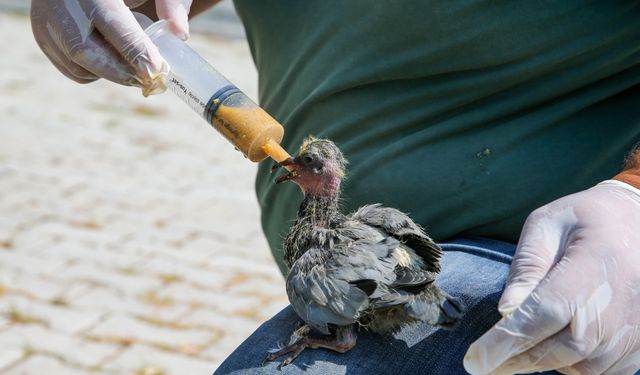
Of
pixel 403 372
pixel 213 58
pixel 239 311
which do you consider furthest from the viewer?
pixel 213 58

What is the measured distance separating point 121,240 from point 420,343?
3851 mm

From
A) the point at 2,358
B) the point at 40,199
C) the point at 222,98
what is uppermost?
the point at 40,199

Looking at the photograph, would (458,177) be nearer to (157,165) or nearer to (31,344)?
(31,344)

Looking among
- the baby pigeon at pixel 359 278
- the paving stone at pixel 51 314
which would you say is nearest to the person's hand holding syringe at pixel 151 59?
the baby pigeon at pixel 359 278

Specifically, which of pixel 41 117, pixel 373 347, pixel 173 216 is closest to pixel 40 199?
pixel 173 216

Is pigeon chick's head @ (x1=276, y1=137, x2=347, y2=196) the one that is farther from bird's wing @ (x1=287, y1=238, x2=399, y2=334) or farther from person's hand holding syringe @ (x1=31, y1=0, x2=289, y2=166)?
bird's wing @ (x1=287, y1=238, x2=399, y2=334)

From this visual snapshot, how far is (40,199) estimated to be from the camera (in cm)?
616

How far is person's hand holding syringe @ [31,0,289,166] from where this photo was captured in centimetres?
222

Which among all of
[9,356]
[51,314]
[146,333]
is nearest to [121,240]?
[51,314]

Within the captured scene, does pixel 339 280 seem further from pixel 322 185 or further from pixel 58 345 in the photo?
pixel 58 345

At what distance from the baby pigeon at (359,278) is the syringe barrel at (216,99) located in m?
0.14

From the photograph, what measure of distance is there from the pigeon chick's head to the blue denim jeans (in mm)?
333

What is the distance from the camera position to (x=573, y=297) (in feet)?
5.67

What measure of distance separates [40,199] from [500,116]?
4.62m
